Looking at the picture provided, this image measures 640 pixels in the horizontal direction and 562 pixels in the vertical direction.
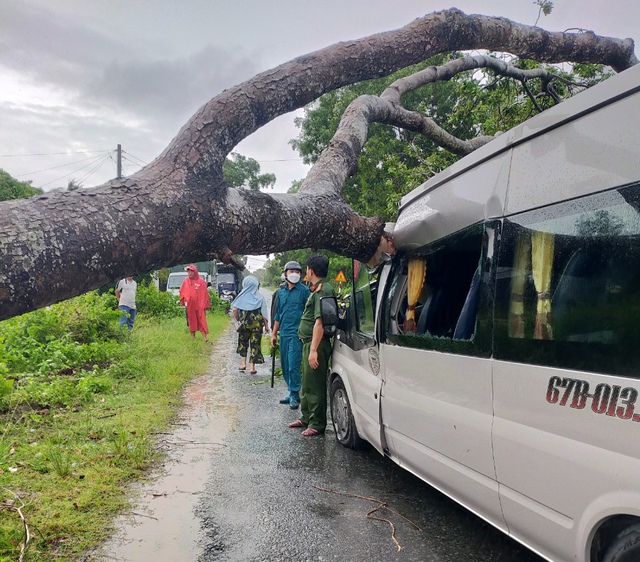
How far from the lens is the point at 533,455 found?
7.88 ft

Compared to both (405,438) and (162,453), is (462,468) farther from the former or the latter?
(162,453)

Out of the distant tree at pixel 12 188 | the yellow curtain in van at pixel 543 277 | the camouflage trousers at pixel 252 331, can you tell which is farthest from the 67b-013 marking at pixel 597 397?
the distant tree at pixel 12 188

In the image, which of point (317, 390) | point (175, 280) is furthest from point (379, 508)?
point (175, 280)

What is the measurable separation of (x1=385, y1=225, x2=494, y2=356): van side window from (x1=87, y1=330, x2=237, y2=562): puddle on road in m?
1.84

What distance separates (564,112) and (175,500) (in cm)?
346

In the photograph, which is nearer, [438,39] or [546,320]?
[546,320]

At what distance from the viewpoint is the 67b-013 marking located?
6.29ft

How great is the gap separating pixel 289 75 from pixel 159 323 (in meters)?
13.3

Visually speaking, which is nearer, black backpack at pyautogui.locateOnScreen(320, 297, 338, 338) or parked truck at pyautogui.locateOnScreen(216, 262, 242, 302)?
black backpack at pyautogui.locateOnScreen(320, 297, 338, 338)

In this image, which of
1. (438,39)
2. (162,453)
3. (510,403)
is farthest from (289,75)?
(162,453)

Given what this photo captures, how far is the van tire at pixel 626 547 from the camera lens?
6.44ft

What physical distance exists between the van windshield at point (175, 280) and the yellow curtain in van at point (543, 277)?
83.1ft

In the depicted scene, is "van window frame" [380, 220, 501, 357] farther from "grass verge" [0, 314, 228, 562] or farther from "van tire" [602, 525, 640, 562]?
"grass verge" [0, 314, 228, 562]

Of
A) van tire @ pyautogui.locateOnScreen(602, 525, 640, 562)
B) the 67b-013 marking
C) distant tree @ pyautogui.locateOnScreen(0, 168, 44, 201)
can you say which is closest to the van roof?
the 67b-013 marking
